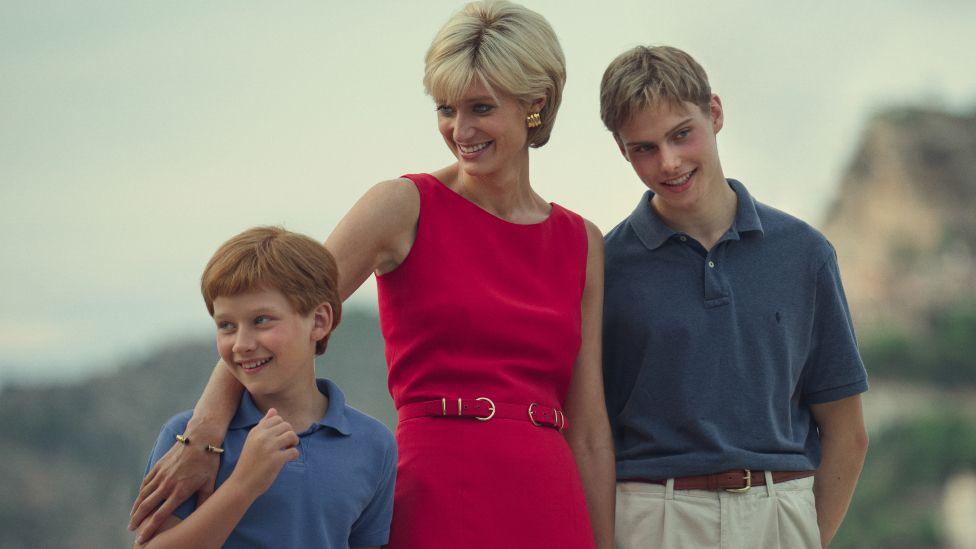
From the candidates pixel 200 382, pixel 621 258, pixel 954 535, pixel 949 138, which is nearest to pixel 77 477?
pixel 200 382

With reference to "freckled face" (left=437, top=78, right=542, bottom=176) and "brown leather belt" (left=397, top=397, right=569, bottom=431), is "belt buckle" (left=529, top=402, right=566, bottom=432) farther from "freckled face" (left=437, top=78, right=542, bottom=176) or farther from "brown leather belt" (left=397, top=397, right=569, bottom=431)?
"freckled face" (left=437, top=78, right=542, bottom=176)

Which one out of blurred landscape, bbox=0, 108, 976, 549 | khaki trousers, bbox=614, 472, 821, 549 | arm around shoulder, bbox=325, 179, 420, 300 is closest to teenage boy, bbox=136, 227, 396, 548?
arm around shoulder, bbox=325, 179, 420, 300

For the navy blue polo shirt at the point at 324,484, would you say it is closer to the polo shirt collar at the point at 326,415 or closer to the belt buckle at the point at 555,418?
the polo shirt collar at the point at 326,415

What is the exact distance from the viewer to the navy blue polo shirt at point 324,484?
2111mm

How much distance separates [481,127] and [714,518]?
0.92m

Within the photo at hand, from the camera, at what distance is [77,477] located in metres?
23.1

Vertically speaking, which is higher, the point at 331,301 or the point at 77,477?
the point at 331,301

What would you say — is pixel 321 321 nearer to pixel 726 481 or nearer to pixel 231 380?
pixel 231 380

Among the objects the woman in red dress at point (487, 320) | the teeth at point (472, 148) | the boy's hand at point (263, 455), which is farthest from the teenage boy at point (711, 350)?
the boy's hand at point (263, 455)

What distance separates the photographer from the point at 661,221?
9.25 ft

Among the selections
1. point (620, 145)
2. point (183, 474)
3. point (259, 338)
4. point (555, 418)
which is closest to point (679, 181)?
point (620, 145)

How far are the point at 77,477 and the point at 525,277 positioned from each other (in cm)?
2218

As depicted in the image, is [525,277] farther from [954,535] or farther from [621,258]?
[954,535]

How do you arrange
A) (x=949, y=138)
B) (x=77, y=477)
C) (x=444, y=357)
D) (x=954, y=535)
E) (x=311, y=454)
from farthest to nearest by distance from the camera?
(x=949, y=138), (x=77, y=477), (x=954, y=535), (x=444, y=357), (x=311, y=454)
